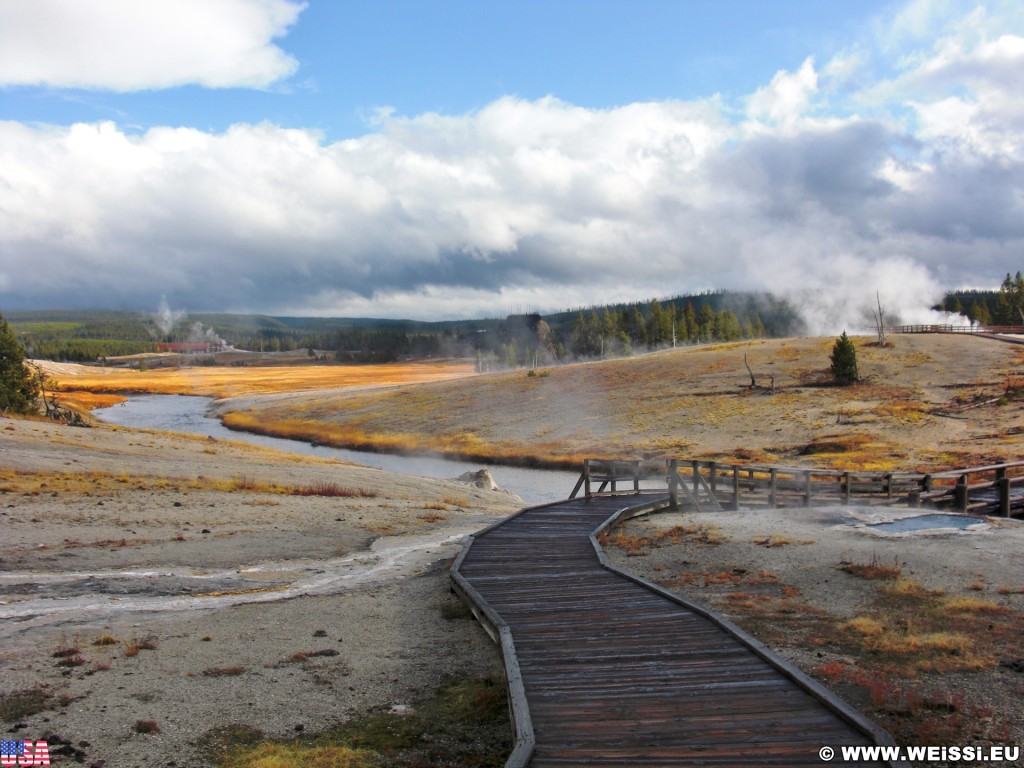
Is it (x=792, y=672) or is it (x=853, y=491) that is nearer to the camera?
(x=792, y=672)

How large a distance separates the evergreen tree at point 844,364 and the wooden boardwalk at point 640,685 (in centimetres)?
6201

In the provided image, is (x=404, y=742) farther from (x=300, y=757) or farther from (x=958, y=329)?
(x=958, y=329)

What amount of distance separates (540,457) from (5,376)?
4116 centimetres

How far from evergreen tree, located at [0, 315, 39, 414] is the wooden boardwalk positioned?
181 feet

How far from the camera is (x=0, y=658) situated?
11.3 metres

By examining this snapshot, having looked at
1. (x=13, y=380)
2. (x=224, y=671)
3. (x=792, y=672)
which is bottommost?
(x=224, y=671)

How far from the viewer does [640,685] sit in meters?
9.02

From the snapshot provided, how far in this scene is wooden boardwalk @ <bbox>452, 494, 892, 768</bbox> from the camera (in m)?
7.37

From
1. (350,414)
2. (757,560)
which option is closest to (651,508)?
(757,560)

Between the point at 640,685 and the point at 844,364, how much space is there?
6732cm

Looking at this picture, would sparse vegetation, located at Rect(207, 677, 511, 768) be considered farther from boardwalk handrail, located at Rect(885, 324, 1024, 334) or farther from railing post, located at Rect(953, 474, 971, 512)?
boardwalk handrail, located at Rect(885, 324, 1024, 334)

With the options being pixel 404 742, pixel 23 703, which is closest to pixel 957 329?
pixel 404 742

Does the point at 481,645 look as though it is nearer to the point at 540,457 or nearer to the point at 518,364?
the point at 540,457

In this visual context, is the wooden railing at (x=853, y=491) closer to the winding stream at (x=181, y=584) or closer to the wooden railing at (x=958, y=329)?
the winding stream at (x=181, y=584)
